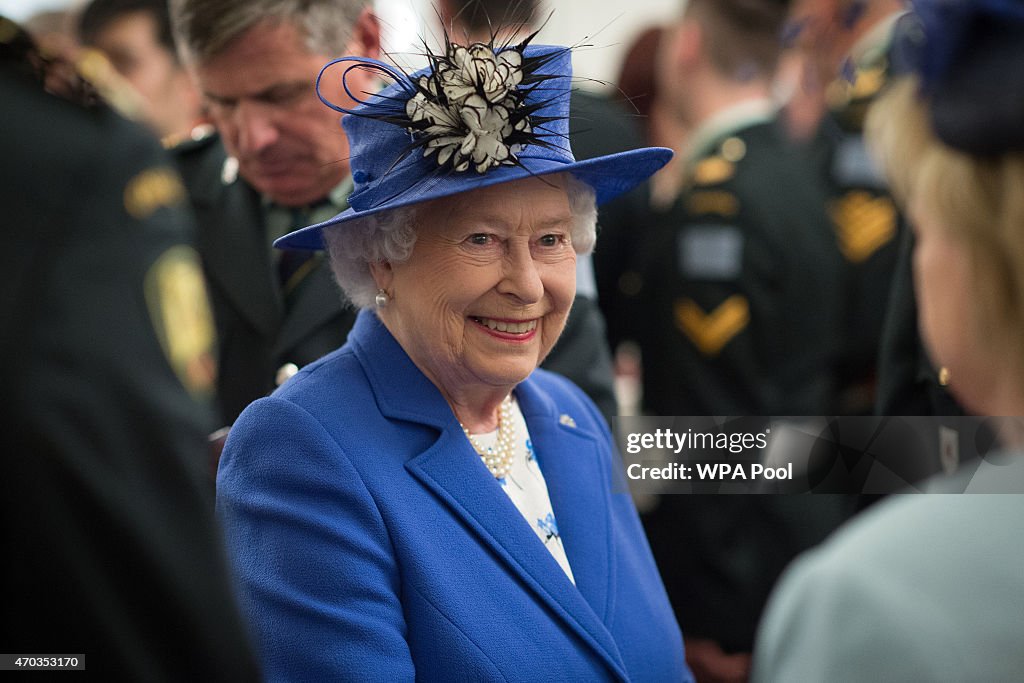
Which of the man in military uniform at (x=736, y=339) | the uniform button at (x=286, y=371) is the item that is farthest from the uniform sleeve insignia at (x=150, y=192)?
the man in military uniform at (x=736, y=339)

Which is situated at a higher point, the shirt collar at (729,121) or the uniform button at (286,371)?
the shirt collar at (729,121)

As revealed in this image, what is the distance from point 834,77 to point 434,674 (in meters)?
4.06

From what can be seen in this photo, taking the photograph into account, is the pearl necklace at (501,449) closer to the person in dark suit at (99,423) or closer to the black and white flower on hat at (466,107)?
the black and white flower on hat at (466,107)

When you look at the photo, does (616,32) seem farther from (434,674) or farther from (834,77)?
(434,674)

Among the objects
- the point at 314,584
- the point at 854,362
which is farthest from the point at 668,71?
the point at 314,584

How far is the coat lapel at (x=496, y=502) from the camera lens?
2229mm

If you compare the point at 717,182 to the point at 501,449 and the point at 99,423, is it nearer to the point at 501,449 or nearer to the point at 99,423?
the point at 501,449

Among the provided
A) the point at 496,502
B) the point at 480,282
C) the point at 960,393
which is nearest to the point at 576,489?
the point at 496,502

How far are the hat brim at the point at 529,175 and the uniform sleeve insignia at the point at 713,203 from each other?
5.62ft

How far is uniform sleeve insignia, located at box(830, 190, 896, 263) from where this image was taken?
4547 millimetres

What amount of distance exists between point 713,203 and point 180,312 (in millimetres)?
3185

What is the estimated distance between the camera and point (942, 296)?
1426 mm

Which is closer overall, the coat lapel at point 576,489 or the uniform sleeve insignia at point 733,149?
the coat lapel at point 576,489

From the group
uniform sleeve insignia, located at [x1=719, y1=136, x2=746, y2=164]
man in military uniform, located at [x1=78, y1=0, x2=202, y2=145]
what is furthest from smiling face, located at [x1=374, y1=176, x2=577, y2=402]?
man in military uniform, located at [x1=78, y1=0, x2=202, y2=145]
